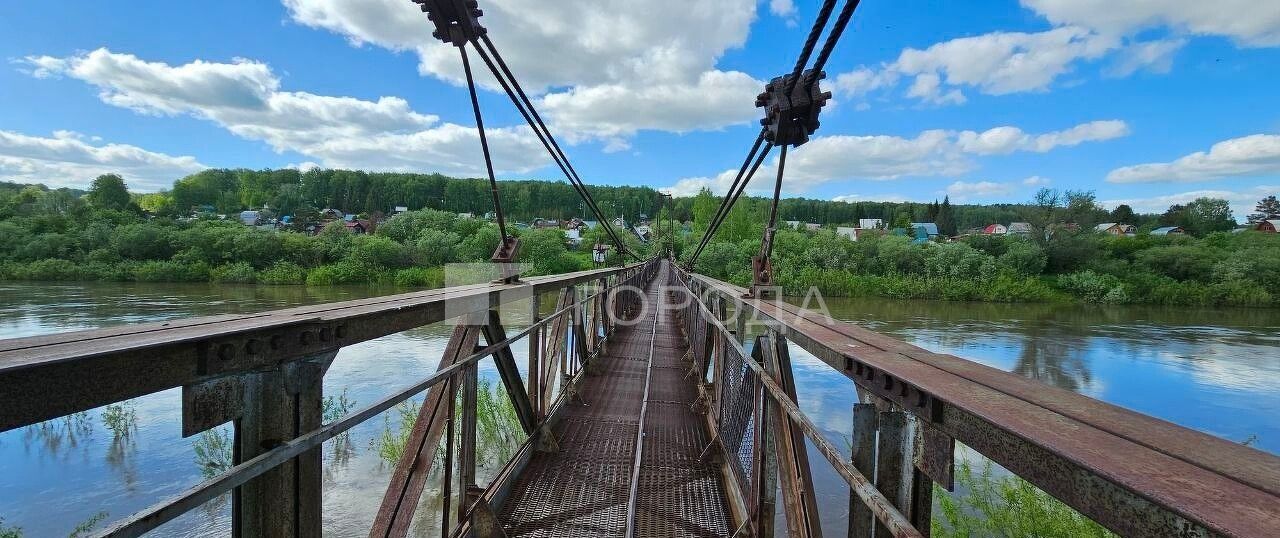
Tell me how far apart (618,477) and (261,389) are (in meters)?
2.11

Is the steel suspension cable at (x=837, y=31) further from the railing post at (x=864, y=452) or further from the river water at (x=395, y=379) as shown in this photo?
the river water at (x=395, y=379)

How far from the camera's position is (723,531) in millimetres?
2473

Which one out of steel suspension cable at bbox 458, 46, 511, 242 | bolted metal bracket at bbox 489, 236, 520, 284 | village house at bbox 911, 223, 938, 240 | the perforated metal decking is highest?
village house at bbox 911, 223, 938, 240

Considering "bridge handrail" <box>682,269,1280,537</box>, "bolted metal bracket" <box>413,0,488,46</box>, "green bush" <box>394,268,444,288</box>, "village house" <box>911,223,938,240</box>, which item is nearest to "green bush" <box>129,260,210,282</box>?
"green bush" <box>394,268,444,288</box>

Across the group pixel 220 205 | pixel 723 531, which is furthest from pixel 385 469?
pixel 220 205

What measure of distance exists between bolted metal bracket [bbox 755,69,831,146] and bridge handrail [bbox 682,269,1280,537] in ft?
6.94

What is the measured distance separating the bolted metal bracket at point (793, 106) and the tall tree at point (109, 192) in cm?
5956

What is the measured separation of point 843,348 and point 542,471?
6.87ft

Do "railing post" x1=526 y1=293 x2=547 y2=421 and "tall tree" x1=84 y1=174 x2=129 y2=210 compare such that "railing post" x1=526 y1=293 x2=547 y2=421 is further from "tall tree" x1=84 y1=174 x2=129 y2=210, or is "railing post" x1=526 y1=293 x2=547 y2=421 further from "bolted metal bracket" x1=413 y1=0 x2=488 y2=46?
"tall tree" x1=84 y1=174 x2=129 y2=210

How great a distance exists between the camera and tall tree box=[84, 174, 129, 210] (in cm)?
4538

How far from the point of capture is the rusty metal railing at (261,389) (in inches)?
31.9

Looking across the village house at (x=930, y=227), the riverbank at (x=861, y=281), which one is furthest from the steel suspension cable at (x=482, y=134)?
the village house at (x=930, y=227)

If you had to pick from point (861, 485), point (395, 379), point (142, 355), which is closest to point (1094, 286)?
point (395, 379)

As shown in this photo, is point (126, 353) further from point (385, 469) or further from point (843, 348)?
point (385, 469)
